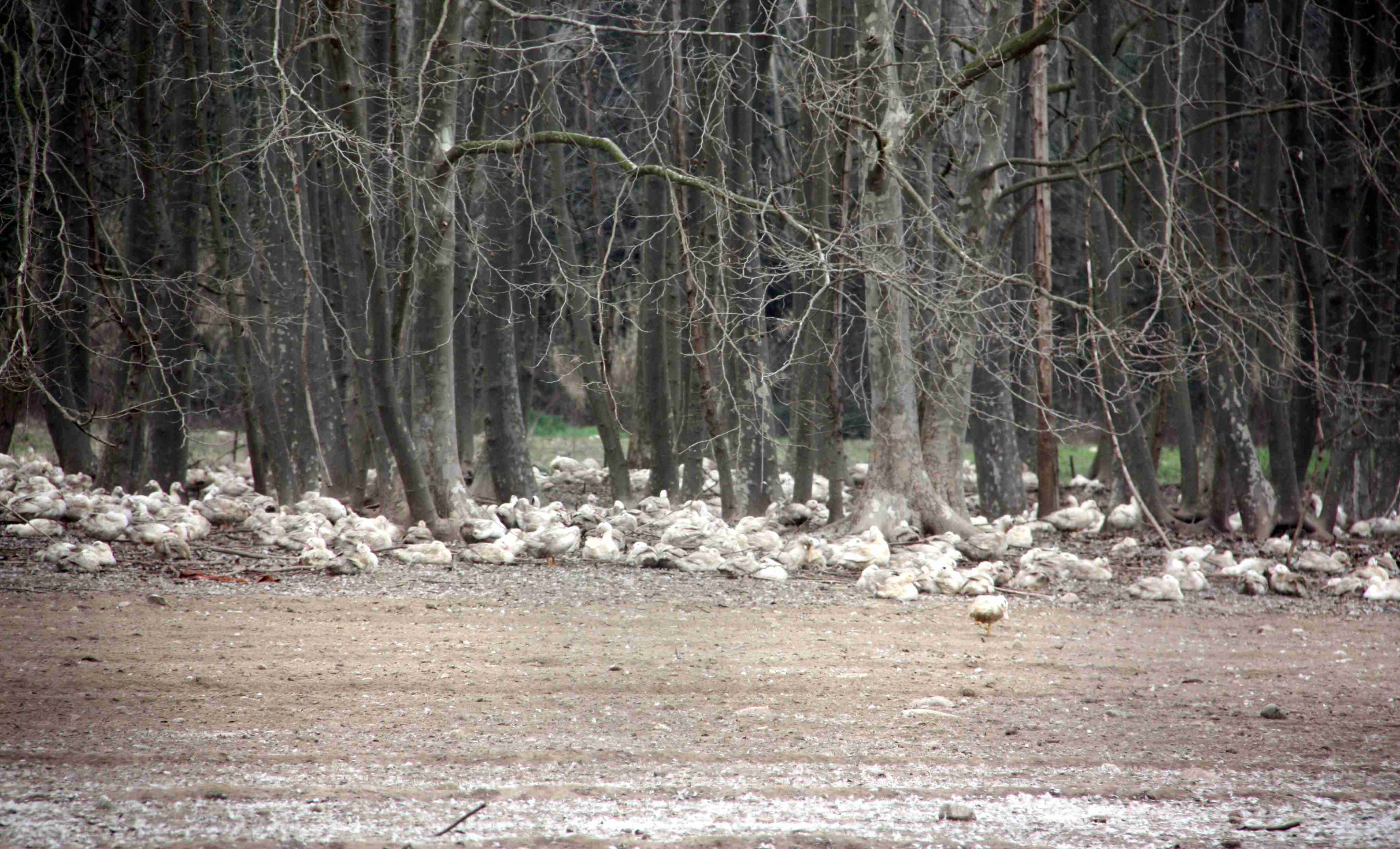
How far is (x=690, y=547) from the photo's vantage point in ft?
27.6

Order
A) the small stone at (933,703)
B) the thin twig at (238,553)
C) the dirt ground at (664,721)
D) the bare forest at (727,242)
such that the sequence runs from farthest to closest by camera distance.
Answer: the thin twig at (238,553) < the bare forest at (727,242) < the small stone at (933,703) < the dirt ground at (664,721)

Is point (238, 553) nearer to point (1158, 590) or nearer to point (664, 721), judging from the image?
point (664, 721)

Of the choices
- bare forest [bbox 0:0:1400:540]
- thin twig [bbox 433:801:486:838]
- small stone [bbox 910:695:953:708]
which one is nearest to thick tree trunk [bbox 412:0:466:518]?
bare forest [bbox 0:0:1400:540]

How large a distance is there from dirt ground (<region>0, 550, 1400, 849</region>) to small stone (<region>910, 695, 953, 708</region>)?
0.02 meters

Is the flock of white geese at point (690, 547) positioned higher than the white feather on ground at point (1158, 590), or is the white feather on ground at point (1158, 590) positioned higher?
the flock of white geese at point (690, 547)

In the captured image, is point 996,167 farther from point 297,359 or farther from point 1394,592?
point 297,359

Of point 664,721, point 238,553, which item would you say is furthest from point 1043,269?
point 238,553

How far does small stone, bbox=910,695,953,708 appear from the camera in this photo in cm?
452

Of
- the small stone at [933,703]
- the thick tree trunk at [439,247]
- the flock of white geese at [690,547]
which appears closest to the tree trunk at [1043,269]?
the flock of white geese at [690,547]

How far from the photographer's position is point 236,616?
5.69 meters

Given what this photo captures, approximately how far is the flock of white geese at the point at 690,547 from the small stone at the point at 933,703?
6.20ft

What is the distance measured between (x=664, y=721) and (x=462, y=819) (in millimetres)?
1261

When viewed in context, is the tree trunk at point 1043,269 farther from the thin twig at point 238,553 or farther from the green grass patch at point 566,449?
the thin twig at point 238,553

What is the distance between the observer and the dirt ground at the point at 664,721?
10.5 feet
